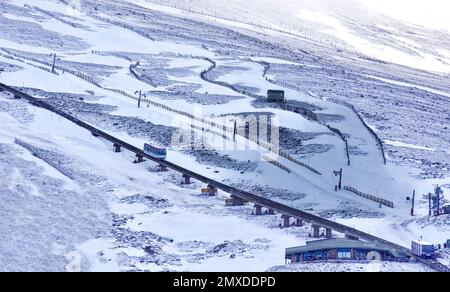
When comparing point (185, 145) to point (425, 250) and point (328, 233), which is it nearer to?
point (328, 233)

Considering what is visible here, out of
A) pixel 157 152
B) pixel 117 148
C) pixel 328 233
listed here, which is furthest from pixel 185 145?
pixel 328 233

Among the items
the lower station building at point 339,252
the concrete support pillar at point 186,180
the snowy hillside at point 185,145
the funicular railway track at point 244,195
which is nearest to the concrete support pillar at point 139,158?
the funicular railway track at point 244,195

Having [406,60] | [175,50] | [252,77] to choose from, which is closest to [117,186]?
[252,77]

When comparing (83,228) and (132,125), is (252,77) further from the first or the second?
(83,228)

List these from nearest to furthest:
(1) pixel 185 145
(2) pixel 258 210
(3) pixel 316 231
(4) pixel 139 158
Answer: (3) pixel 316 231
(2) pixel 258 210
(4) pixel 139 158
(1) pixel 185 145

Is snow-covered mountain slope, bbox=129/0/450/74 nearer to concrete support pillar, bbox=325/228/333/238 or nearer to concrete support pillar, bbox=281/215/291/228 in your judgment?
concrete support pillar, bbox=281/215/291/228
